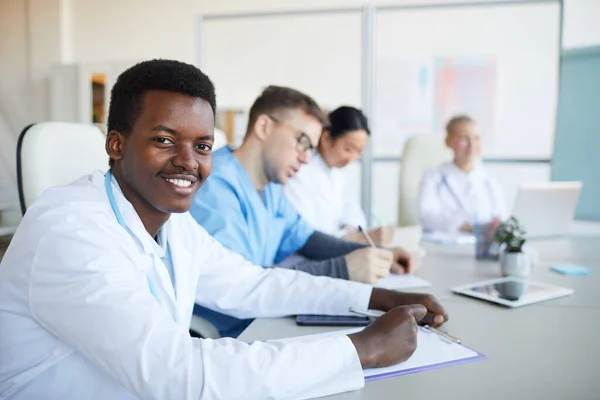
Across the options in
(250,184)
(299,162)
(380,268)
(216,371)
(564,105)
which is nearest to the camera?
(216,371)

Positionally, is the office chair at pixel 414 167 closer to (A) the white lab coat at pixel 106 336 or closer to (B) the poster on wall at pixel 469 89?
(B) the poster on wall at pixel 469 89

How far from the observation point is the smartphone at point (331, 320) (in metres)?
1.03

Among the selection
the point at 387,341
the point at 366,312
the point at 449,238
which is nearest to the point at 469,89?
the point at 449,238

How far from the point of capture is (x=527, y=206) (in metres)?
1.97

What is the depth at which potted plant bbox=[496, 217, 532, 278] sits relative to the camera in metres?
1.48

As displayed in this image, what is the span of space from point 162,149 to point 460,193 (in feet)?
7.24

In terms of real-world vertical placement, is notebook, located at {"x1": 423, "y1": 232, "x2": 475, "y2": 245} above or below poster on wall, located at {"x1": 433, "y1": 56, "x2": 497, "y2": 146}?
below

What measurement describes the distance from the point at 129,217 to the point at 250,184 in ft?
2.39

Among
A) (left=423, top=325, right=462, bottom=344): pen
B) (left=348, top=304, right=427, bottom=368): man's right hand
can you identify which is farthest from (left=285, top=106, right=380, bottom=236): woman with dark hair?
(left=348, top=304, right=427, bottom=368): man's right hand

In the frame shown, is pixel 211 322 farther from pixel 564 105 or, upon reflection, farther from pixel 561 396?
pixel 564 105

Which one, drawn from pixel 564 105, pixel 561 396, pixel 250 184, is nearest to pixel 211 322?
pixel 250 184

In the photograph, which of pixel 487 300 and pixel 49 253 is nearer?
pixel 49 253

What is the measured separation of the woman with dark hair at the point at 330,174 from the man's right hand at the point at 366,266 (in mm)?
923

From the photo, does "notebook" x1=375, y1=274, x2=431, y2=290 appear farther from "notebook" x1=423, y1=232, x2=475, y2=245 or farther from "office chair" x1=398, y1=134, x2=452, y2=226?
"office chair" x1=398, y1=134, x2=452, y2=226
